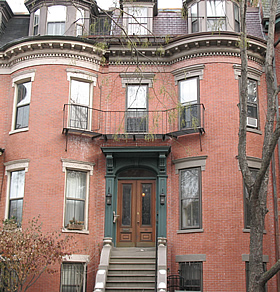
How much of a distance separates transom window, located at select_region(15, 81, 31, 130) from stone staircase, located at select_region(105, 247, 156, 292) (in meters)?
5.83

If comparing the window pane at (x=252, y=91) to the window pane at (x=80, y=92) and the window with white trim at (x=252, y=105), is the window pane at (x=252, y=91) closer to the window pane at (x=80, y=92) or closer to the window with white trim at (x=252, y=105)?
the window with white trim at (x=252, y=105)

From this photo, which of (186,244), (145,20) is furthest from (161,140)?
(145,20)

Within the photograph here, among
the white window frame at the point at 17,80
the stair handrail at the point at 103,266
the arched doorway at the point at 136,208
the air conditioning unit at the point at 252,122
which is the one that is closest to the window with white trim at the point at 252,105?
the air conditioning unit at the point at 252,122

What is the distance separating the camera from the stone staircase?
601 inches

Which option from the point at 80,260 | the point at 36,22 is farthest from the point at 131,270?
the point at 36,22

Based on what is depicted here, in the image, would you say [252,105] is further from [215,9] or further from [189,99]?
[215,9]

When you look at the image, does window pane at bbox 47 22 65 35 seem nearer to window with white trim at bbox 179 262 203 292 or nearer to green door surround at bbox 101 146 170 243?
green door surround at bbox 101 146 170 243

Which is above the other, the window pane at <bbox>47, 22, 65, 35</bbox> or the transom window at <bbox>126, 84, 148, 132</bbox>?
the window pane at <bbox>47, 22, 65, 35</bbox>

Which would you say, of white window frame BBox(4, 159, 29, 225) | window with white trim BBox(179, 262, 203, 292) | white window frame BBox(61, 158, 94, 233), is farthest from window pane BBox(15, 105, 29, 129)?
window with white trim BBox(179, 262, 203, 292)

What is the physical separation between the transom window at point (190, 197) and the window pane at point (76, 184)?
357 cm

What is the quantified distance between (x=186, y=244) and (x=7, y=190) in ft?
22.0

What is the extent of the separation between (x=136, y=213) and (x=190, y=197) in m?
2.13

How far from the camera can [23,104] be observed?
18281 millimetres

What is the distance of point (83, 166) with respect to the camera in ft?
57.4
